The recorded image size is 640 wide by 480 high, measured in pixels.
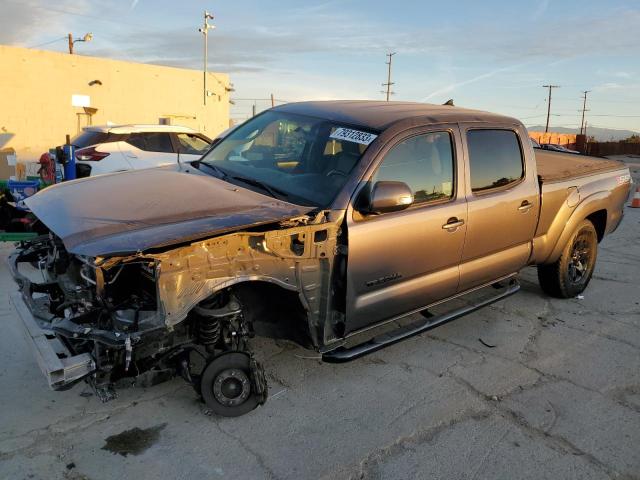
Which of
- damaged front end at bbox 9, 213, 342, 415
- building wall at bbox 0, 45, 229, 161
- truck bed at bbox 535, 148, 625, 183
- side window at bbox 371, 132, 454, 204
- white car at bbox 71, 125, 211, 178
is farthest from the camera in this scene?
building wall at bbox 0, 45, 229, 161

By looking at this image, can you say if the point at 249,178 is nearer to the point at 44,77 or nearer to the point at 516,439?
the point at 516,439

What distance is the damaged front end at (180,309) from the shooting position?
274 cm

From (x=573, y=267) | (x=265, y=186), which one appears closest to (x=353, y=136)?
(x=265, y=186)

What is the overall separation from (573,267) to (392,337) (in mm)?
2957

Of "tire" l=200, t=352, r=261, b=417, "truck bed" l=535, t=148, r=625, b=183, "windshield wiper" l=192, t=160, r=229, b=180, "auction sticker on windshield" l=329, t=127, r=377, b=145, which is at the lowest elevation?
"tire" l=200, t=352, r=261, b=417

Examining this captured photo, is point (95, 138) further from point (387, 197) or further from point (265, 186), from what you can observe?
point (387, 197)

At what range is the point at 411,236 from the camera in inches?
143

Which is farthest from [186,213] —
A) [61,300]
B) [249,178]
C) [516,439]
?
[516,439]

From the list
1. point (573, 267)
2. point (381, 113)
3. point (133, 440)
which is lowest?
point (133, 440)

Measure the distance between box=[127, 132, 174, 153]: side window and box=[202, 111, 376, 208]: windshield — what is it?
6167 millimetres

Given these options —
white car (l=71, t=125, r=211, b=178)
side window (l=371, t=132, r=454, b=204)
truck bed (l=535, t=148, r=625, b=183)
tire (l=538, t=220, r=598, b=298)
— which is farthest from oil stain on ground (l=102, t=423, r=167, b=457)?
white car (l=71, t=125, r=211, b=178)

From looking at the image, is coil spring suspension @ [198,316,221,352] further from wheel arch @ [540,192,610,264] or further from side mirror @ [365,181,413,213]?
wheel arch @ [540,192,610,264]

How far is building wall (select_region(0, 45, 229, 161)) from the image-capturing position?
22359 millimetres

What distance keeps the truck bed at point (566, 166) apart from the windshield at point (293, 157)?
2.22 m
